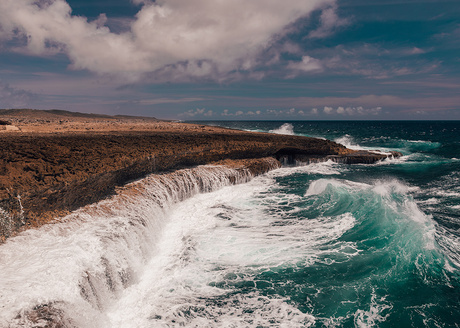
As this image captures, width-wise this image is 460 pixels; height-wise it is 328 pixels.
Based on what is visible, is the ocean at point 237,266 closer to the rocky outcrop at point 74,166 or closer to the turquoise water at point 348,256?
the turquoise water at point 348,256

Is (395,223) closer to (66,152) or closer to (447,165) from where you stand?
(66,152)

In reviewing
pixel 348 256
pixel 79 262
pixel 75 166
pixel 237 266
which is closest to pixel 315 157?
pixel 348 256

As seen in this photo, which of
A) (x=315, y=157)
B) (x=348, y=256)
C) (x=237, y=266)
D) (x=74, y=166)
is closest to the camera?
(x=237, y=266)

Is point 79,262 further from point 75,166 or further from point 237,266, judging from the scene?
point 75,166

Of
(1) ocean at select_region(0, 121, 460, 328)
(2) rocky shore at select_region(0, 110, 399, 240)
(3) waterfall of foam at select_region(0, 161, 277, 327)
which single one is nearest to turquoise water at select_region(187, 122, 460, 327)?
(1) ocean at select_region(0, 121, 460, 328)

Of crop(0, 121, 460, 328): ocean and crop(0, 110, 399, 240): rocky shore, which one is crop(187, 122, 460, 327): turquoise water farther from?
crop(0, 110, 399, 240): rocky shore

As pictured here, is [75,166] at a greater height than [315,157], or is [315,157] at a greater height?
[75,166]

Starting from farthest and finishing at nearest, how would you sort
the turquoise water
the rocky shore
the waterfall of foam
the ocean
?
1. the rocky shore
2. the turquoise water
3. the ocean
4. the waterfall of foam
